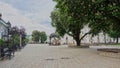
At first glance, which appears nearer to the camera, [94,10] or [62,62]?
[62,62]

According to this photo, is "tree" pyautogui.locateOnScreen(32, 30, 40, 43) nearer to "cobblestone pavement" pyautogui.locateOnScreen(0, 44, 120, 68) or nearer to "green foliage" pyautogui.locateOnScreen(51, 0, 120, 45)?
"green foliage" pyautogui.locateOnScreen(51, 0, 120, 45)

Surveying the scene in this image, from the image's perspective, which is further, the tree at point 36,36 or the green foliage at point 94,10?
the tree at point 36,36

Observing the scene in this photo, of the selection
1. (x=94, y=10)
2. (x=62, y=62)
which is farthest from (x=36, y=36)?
(x=62, y=62)

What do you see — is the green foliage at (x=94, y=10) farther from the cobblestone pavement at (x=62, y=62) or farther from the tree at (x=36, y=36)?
the tree at (x=36, y=36)

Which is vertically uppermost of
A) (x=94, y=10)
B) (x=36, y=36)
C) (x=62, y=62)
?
(x=94, y=10)

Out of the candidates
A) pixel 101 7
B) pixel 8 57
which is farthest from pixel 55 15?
pixel 8 57

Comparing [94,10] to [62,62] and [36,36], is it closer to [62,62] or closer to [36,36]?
[62,62]

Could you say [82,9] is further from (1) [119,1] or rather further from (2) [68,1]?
(1) [119,1]

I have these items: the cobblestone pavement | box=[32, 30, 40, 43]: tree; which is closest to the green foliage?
the cobblestone pavement

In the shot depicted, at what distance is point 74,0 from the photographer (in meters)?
29.1

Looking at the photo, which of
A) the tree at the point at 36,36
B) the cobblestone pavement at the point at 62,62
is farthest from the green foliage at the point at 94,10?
the tree at the point at 36,36

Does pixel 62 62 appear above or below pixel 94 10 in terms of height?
below

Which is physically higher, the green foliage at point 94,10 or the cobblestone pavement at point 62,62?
the green foliage at point 94,10

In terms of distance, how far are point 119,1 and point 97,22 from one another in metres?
5.45
